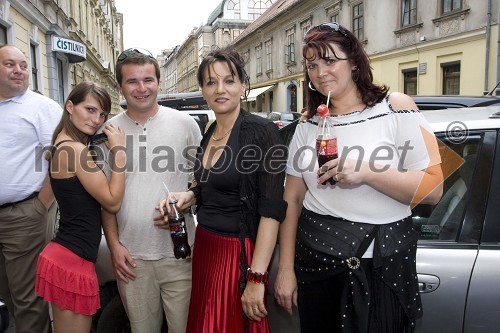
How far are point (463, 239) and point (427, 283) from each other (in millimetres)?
Answer: 266

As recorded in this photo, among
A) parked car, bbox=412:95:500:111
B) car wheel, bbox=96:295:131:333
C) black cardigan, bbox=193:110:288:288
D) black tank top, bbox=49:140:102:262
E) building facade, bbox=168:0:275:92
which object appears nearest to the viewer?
black cardigan, bbox=193:110:288:288

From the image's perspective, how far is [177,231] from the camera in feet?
6.63

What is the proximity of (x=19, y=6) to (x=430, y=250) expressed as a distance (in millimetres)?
11566

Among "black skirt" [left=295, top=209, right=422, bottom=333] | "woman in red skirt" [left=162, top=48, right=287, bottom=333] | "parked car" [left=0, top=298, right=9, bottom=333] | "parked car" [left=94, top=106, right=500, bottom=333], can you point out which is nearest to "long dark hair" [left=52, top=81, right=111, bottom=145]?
"woman in red skirt" [left=162, top=48, right=287, bottom=333]

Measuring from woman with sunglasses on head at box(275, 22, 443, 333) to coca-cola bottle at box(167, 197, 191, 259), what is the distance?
0.57 meters

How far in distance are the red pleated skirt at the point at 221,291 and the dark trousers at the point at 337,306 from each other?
20 centimetres

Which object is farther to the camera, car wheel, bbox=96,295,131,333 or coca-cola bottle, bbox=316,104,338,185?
car wheel, bbox=96,295,131,333

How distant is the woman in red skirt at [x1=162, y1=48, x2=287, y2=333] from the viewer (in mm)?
1806

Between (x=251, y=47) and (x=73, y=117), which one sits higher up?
(x=251, y=47)

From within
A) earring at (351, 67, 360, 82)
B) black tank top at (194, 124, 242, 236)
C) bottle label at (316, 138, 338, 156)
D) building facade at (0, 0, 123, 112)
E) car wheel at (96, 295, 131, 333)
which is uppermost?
building facade at (0, 0, 123, 112)

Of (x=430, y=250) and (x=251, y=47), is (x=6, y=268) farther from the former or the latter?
(x=251, y=47)

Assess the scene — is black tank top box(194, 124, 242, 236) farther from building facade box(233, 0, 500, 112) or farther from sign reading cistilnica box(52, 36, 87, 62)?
sign reading cistilnica box(52, 36, 87, 62)

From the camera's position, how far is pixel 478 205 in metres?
1.85

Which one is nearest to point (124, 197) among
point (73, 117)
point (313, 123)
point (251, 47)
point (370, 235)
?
point (73, 117)
